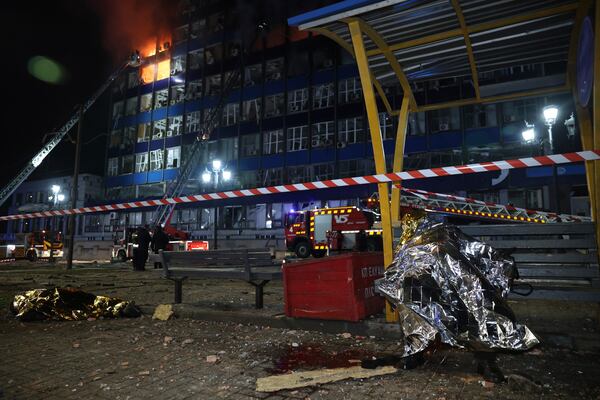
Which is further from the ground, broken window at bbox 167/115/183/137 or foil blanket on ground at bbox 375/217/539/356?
broken window at bbox 167/115/183/137

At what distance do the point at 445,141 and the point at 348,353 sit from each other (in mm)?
27120

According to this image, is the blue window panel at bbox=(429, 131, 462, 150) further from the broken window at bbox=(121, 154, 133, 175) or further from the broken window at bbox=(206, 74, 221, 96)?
the broken window at bbox=(121, 154, 133, 175)

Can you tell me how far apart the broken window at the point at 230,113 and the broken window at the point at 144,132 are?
428 inches

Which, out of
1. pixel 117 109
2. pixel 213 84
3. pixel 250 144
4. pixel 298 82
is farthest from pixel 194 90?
pixel 298 82

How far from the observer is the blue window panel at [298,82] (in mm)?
35562

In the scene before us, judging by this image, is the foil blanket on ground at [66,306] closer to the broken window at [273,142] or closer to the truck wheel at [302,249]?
the truck wheel at [302,249]

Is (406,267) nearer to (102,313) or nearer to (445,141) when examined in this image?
(102,313)

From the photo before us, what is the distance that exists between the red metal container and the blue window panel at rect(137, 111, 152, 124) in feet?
146

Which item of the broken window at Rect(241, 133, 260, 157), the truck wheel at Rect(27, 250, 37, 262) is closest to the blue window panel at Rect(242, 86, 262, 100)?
the broken window at Rect(241, 133, 260, 157)

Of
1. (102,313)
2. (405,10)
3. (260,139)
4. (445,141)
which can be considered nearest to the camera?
(405,10)

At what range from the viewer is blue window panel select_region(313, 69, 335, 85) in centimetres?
3406

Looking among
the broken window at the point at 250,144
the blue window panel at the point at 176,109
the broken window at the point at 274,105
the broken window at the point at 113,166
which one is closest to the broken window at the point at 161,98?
the blue window panel at the point at 176,109

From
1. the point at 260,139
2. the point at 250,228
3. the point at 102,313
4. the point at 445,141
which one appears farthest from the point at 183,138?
the point at 102,313

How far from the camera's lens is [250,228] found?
34.7 metres
